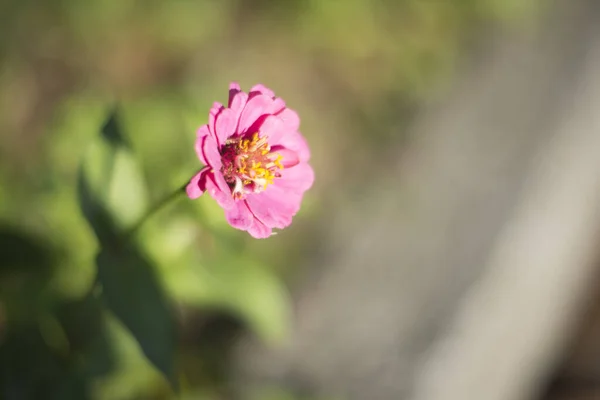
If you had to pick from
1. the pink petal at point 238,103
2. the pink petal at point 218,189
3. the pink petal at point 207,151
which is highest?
the pink petal at point 238,103

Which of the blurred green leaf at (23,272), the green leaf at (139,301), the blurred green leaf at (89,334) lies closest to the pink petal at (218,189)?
the green leaf at (139,301)

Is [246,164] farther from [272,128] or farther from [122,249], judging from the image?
[122,249]

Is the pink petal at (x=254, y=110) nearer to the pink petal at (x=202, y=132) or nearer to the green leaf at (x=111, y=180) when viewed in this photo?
the pink petal at (x=202, y=132)

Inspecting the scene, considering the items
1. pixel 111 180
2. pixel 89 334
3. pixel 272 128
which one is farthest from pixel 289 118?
pixel 89 334

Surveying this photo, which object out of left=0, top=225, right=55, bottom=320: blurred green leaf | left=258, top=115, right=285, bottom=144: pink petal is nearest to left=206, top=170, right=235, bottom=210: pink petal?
left=258, top=115, right=285, bottom=144: pink petal

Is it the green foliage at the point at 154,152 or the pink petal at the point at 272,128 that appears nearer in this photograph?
the pink petal at the point at 272,128

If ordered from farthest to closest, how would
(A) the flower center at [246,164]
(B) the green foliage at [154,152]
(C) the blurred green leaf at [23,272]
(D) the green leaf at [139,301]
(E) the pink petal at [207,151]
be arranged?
(C) the blurred green leaf at [23,272], (B) the green foliage at [154,152], (D) the green leaf at [139,301], (A) the flower center at [246,164], (E) the pink petal at [207,151]

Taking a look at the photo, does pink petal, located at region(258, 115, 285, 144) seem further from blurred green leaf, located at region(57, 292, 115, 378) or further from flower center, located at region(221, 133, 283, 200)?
blurred green leaf, located at region(57, 292, 115, 378)
